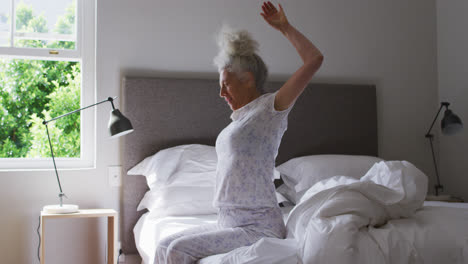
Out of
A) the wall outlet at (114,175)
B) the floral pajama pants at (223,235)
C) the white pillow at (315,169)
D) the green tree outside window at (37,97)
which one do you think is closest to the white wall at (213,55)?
the wall outlet at (114,175)

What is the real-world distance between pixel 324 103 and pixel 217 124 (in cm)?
86

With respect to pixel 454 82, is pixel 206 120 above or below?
below

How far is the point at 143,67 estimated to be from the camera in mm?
3312

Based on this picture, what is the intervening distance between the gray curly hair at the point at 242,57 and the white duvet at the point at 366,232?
22.7 inches

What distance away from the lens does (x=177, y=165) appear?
304 centimetres

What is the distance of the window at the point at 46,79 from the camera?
10.5 feet

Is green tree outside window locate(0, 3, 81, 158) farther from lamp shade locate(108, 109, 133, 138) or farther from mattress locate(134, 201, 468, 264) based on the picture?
mattress locate(134, 201, 468, 264)

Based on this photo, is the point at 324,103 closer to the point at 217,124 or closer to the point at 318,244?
the point at 217,124

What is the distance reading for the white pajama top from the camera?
1883 millimetres

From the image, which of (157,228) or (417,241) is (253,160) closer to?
(417,241)

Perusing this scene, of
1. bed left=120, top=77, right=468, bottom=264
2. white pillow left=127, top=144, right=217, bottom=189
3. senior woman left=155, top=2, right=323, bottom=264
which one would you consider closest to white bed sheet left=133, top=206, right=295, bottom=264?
bed left=120, top=77, right=468, bottom=264

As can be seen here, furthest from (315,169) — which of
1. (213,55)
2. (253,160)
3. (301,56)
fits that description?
(301,56)

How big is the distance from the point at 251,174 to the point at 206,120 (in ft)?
4.91

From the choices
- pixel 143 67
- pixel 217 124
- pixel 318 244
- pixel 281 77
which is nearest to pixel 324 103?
pixel 281 77
